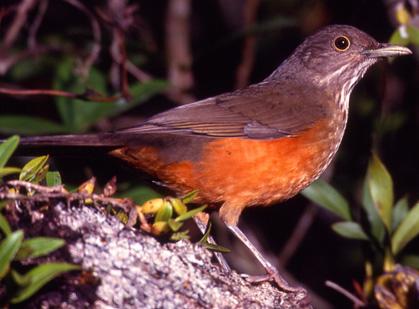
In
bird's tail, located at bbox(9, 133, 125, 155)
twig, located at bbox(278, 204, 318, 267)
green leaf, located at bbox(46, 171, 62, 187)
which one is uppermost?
green leaf, located at bbox(46, 171, 62, 187)

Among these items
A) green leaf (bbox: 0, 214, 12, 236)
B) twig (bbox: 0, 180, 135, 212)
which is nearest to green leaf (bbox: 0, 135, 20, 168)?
twig (bbox: 0, 180, 135, 212)

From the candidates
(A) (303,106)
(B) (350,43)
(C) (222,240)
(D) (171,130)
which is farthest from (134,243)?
(C) (222,240)

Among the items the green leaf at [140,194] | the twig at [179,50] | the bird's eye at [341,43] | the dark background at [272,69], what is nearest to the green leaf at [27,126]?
the dark background at [272,69]

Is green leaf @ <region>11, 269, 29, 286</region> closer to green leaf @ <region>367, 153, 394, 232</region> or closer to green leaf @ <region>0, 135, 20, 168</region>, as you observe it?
green leaf @ <region>0, 135, 20, 168</region>

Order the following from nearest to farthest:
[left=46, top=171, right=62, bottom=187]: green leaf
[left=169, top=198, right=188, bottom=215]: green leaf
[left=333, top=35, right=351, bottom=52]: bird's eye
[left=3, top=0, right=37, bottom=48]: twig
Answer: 1. [left=169, top=198, right=188, bottom=215]: green leaf
2. [left=46, top=171, right=62, bottom=187]: green leaf
3. [left=333, top=35, right=351, bottom=52]: bird's eye
4. [left=3, top=0, right=37, bottom=48]: twig

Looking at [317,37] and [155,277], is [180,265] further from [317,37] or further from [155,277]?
[317,37]

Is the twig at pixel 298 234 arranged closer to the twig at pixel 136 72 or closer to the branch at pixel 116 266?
the twig at pixel 136 72
